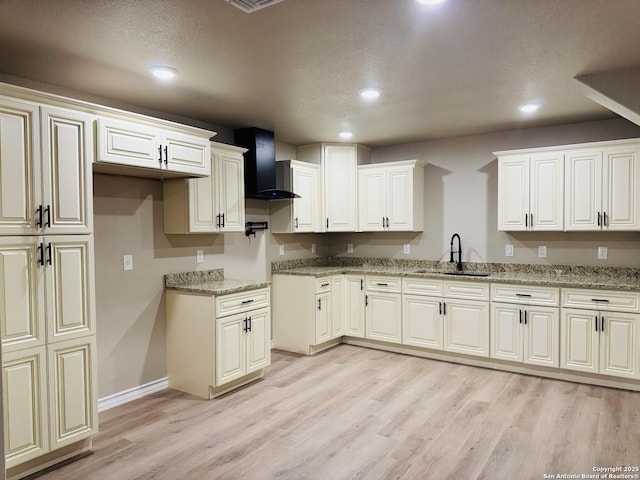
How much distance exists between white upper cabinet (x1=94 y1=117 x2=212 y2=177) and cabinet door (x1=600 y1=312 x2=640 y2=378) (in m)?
3.66

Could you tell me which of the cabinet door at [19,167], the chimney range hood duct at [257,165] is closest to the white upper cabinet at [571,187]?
the chimney range hood duct at [257,165]

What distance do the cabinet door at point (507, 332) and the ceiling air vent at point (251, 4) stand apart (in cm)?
350

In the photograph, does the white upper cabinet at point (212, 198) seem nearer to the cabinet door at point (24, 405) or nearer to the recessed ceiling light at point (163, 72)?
the recessed ceiling light at point (163, 72)

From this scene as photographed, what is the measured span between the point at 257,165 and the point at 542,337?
3.21 metres

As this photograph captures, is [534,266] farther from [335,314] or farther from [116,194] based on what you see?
[116,194]

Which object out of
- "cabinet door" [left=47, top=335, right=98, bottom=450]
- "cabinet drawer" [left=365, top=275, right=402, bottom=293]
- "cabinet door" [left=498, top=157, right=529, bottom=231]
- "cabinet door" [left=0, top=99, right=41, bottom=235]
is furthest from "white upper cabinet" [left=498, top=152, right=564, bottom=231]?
"cabinet door" [left=0, top=99, right=41, bottom=235]

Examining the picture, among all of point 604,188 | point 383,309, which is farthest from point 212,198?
point 604,188

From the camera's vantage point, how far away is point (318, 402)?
11.8 ft

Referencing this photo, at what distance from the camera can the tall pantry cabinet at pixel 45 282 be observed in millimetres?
2391

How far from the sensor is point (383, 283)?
5027 millimetres

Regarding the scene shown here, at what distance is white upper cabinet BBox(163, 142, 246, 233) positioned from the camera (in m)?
3.78

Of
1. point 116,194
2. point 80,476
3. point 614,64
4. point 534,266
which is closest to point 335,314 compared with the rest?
point 534,266

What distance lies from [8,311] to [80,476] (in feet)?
3.40

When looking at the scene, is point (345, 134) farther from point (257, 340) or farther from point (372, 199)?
point (257, 340)
